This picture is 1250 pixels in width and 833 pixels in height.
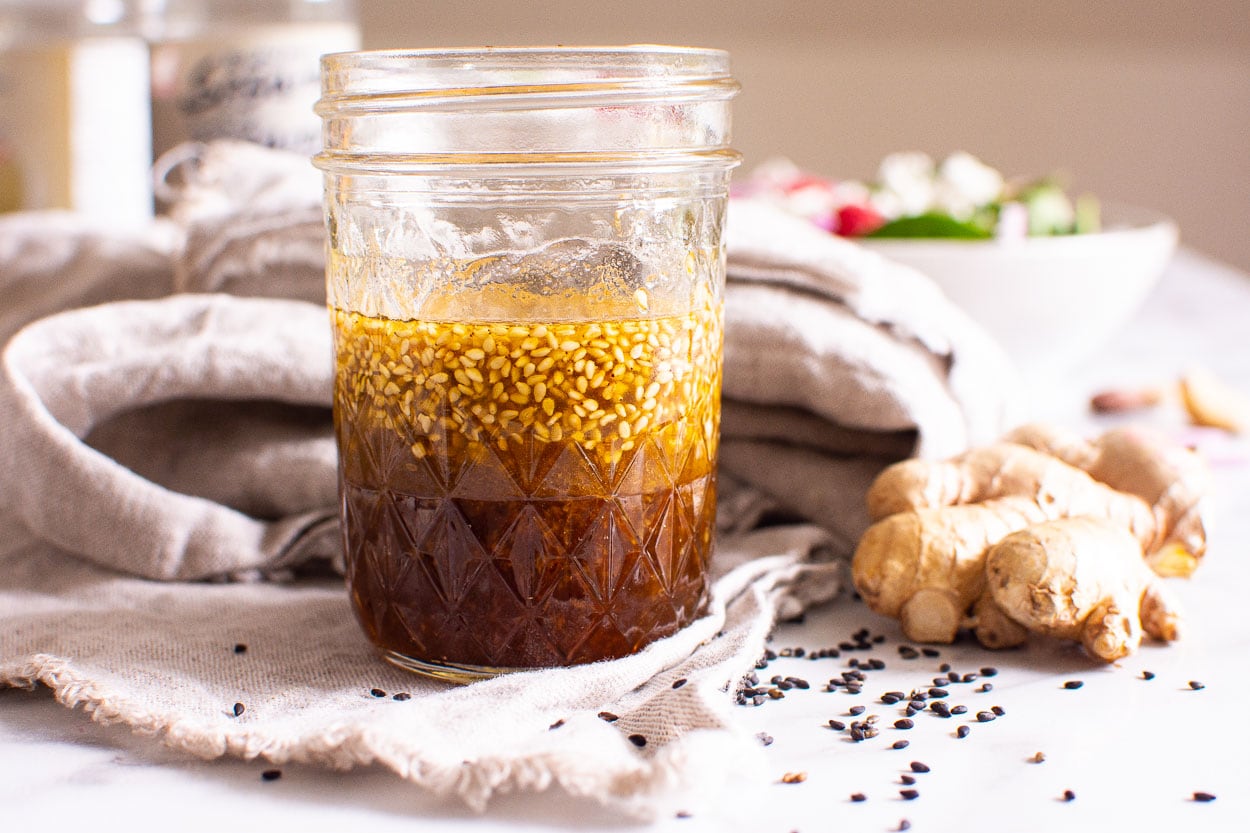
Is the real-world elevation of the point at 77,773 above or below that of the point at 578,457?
below

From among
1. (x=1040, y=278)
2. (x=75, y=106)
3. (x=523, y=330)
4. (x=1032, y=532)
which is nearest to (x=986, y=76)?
(x=1040, y=278)

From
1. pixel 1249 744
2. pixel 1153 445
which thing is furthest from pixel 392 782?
pixel 1153 445

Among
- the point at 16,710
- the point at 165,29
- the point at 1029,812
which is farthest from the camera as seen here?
the point at 165,29

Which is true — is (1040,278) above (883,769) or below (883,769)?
above

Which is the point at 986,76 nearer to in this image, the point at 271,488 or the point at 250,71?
the point at 250,71

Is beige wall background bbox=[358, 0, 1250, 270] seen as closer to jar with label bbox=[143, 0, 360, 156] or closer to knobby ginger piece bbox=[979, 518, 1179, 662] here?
jar with label bbox=[143, 0, 360, 156]

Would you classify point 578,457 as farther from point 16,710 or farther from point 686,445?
point 16,710

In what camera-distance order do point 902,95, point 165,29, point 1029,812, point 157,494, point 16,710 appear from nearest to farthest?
point 1029,812 < point 16,710 < point 157,494 < point 165,29 < point 902,95
